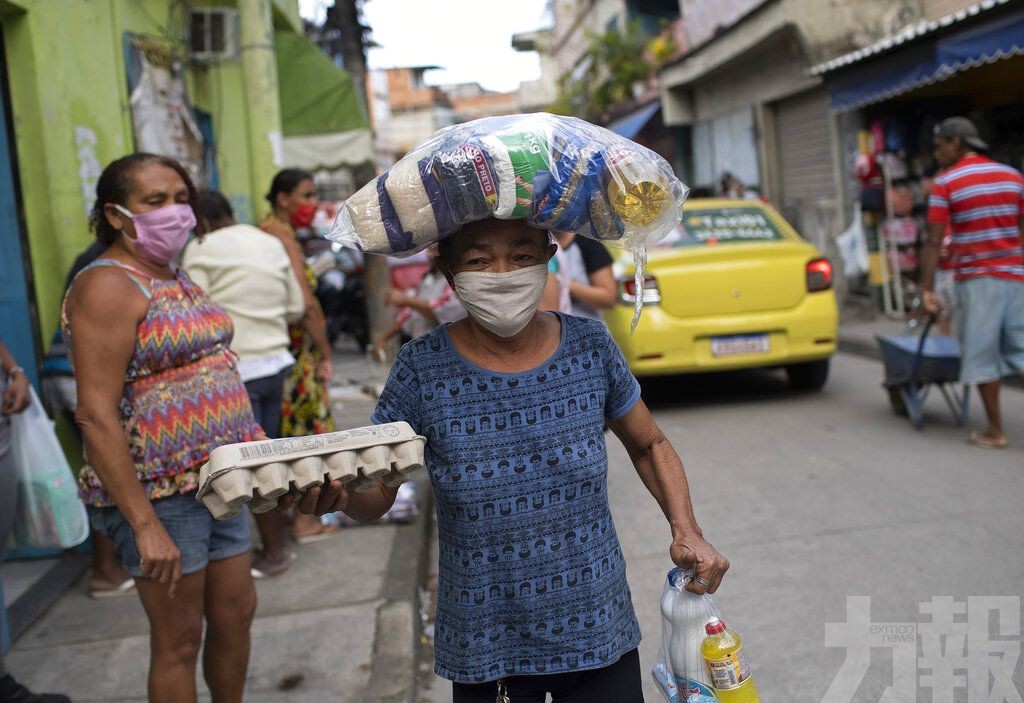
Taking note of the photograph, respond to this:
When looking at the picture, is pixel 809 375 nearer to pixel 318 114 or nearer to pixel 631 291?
pixel 631 291

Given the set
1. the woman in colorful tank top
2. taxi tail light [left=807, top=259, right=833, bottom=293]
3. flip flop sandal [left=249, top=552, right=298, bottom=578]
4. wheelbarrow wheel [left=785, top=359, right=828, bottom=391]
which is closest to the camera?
the woman in colorful tank top

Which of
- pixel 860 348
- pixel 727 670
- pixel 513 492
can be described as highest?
pixel 513 492

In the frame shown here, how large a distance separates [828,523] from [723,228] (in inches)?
164

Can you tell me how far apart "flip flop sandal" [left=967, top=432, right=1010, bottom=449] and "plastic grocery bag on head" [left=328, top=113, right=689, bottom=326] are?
504 cm

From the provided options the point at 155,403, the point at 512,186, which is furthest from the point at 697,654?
the point at 155,403

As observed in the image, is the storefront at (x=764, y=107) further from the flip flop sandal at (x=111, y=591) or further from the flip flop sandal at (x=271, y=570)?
the flip flop sandal at (x=111, y=591)

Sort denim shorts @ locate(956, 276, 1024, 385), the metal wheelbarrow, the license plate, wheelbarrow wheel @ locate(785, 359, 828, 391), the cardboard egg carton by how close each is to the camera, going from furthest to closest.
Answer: wheelbarrow wheel @ locate(785, 359, 828, 391) < the license plate < the metal wheelbarrow < denim shorts @ locate(956, 276, 1024, 385) < the cardboard egg carton

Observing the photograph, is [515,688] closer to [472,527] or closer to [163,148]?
[472,527]

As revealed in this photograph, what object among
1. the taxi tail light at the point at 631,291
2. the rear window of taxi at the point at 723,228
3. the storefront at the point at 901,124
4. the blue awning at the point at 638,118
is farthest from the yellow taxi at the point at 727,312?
the blue awning at the point at 638,118

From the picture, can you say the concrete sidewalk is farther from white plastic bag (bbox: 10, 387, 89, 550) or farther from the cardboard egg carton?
the cardboard egg carton

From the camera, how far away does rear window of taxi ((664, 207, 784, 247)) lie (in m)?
8.73

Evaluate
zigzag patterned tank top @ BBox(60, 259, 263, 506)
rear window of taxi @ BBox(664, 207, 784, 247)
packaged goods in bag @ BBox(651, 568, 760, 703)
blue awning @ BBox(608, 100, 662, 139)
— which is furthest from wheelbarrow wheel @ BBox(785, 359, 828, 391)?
blue awning @ BBox(608, 100, 662, 139)

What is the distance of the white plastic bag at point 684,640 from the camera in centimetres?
218

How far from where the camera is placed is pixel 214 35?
28.1ft
